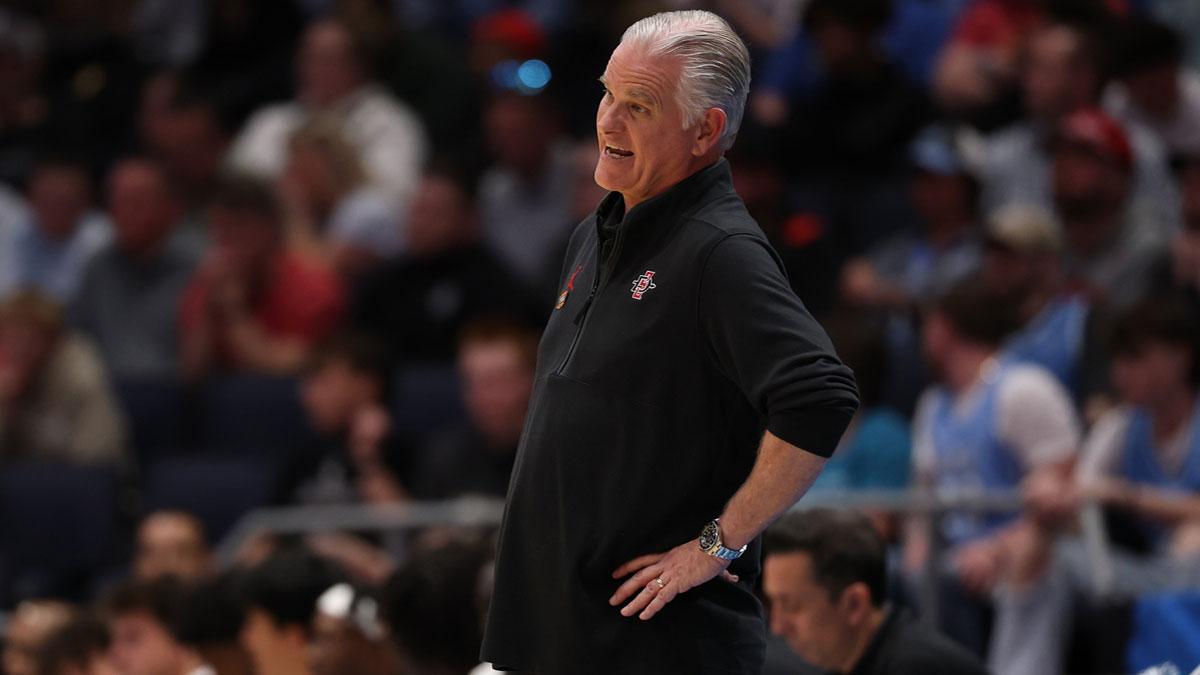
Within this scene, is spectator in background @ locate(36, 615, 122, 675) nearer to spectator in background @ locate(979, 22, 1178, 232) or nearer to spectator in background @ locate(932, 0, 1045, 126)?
spectator in background @ locate(979, 22, 1178, 232)

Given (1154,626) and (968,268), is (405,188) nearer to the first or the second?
(968,268)

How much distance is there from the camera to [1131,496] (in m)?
5.04

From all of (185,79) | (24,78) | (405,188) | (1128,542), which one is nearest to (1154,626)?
(1128,542)

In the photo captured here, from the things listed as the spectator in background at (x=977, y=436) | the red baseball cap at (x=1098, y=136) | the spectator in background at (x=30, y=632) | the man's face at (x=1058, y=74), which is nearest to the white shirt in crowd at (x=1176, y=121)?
the man's face at (x=1058, y=74)

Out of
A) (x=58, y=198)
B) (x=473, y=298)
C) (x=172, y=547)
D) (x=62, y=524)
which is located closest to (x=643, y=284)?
(x=172, y=547)

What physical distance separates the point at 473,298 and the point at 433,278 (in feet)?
0.91

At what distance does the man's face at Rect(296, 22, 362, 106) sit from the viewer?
8.41 meters

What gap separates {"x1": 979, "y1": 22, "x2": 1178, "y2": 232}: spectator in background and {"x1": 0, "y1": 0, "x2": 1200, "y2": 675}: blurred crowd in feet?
0.06

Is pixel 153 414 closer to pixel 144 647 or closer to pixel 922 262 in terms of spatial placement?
pixel 144 647

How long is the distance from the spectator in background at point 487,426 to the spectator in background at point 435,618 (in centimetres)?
193

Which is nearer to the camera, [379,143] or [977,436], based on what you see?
[977,436]

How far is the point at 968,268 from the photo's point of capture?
6.60 m

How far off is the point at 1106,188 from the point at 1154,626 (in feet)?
7.55

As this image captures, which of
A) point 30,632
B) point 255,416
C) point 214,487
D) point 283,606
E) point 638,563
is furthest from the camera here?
point 255,416
